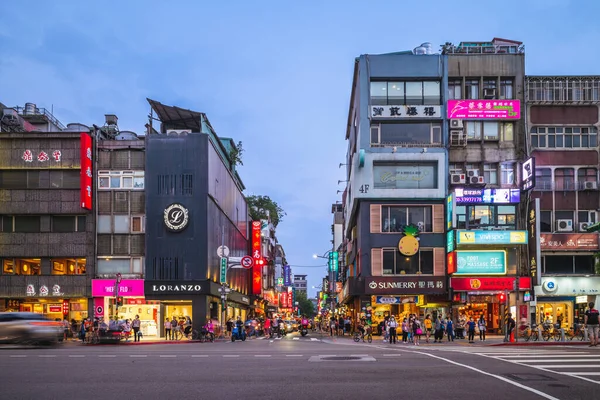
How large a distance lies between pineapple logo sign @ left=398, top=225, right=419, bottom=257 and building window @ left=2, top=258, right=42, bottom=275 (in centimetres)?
2830

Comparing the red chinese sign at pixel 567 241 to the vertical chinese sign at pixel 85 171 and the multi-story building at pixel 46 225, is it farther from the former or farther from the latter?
the multi-story building at pixel 46 225

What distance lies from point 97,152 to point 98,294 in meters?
10.7

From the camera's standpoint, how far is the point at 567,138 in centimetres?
5431

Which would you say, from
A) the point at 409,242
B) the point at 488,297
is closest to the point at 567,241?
the point at 488,297

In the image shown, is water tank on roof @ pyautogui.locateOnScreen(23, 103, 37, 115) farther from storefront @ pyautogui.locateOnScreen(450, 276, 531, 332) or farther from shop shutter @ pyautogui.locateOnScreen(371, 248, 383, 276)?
storefront @ pyautogui.locateOnScreen(450, 276, 531, 332)

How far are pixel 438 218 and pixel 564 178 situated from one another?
34.4ft

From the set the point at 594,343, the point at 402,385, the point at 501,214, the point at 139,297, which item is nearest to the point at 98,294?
the point at 139,297

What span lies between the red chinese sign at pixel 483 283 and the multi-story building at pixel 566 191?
1.56m

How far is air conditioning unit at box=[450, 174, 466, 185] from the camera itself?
55.3m

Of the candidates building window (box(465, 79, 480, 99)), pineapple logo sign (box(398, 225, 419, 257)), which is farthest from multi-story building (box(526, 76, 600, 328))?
pineapple logo sign (box(398, 225, 419, 257))

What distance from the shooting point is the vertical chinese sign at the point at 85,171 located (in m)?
48.9

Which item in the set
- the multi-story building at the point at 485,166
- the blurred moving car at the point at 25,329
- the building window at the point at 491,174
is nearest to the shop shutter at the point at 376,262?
the multi-story building at the point at 485,166

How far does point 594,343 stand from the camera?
2589 centimetres

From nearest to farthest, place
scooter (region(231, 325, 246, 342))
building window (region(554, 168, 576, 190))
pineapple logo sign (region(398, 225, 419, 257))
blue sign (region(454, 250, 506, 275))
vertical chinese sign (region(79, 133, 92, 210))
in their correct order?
scooter (region(231, 325, 246, 342)), vertical chinese sign (region(79, 133, 92, 210)), blue sign (region(454, 250, 506, 275)), building window (region(554, 168, 576, 190)), pineapple logo sign (region(398, 225, 419, 257))
